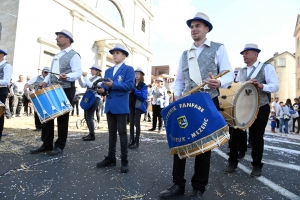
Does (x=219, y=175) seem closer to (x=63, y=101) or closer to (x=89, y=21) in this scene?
(x=63, y=101)

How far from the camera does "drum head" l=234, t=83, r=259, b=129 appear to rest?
3.16 metres

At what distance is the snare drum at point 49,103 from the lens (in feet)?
12.8

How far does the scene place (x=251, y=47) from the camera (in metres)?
3.91

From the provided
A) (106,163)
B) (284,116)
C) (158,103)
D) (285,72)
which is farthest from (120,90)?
(285,72)

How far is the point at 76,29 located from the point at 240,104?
18.5 meters

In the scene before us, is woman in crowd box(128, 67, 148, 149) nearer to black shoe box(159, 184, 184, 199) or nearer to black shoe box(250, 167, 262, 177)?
black shoe box(250, 167, 262, 177)

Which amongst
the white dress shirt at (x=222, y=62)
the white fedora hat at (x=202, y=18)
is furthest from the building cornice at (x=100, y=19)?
the white dress shirt at (x=222, y=62)

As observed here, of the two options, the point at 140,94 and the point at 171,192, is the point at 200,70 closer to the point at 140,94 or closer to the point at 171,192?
the point at 171,192

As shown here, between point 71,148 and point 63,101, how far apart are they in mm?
1384

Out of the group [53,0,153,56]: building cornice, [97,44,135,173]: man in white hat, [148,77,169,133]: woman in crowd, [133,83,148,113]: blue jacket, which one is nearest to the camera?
[97,44,135,173]: man in white hat

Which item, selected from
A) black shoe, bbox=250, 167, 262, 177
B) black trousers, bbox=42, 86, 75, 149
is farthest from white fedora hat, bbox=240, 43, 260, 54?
black trousers, bbox=42, 86, 75, 149

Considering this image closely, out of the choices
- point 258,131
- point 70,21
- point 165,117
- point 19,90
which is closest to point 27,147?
point 165,117

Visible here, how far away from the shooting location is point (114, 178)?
10.2 feet

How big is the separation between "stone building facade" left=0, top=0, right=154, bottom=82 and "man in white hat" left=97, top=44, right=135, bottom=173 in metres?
12.5
